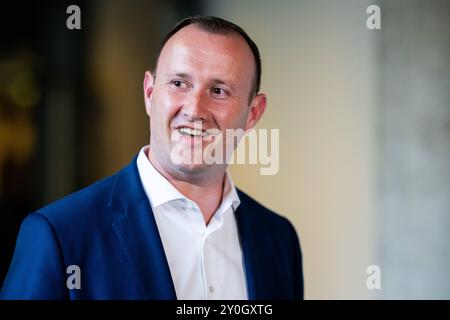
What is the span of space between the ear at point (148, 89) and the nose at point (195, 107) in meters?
0.13

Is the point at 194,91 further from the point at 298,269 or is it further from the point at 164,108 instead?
the point at 298,269

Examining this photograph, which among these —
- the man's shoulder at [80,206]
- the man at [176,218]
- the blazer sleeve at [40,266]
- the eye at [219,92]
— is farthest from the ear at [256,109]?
the blazer sleeve at [40,266]

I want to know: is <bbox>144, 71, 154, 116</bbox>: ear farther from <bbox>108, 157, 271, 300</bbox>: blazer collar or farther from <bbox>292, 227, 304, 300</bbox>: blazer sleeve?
<bbox>292, 227, 304, 300</bbox>: blazer sleeve

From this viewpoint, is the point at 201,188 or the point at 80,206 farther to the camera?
the point at 201,188

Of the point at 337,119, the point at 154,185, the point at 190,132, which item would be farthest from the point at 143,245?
the point at 337,119

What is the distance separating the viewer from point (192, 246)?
4.14 ft

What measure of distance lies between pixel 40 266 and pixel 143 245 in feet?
0.64

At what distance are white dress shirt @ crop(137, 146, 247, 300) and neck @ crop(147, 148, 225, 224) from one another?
0.02 m

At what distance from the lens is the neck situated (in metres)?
1.29

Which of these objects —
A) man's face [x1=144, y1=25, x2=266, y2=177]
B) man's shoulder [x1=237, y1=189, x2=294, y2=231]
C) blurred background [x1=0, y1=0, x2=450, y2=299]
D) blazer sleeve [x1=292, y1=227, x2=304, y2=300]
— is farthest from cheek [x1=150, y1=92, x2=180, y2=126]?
blazer sleeve [x1=292, y1=227, x2=304, y2=300]

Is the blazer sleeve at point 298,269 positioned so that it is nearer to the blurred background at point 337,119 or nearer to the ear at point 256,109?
the blurred background at point 337,119

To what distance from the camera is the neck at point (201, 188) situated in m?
1.29
